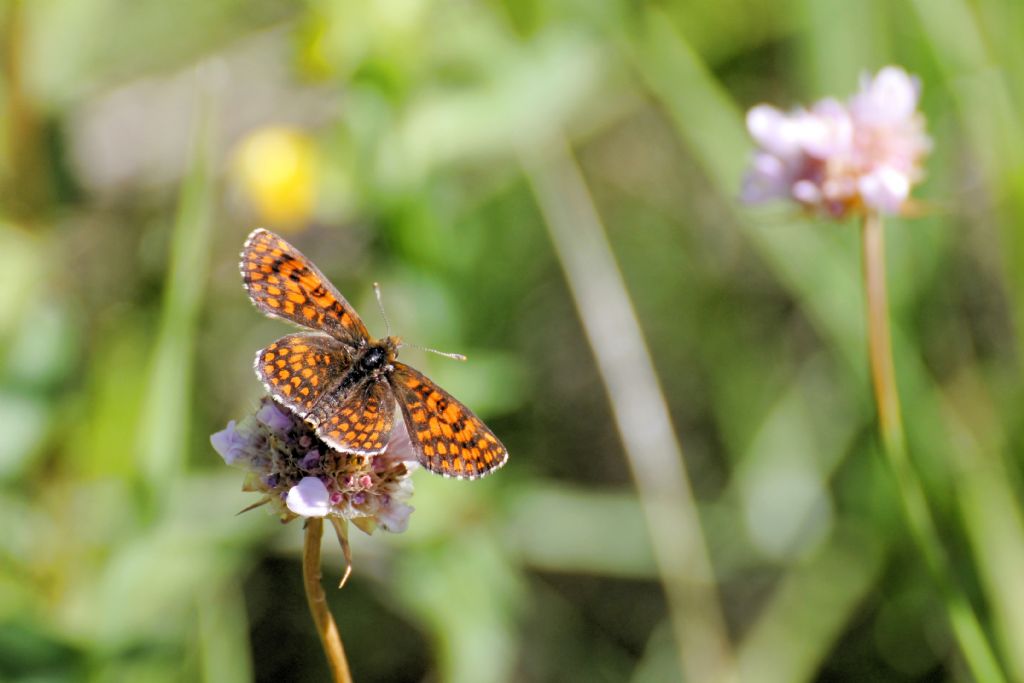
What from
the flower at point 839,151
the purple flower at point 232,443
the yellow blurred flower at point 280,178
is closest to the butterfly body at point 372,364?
the purple flower at point 232,443

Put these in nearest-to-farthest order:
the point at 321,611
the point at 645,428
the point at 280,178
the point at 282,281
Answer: the point at 321,611, the point at 282,281, the point at 645,428, the point at 280,178

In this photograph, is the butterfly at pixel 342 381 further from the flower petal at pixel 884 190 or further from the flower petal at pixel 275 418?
the flower petal at pixel 884 190

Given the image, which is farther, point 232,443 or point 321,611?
point 232,443

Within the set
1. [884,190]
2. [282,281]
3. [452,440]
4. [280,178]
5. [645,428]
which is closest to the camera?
[452,440]

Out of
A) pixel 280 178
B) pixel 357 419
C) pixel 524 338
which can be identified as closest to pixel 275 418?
pixel 357 419

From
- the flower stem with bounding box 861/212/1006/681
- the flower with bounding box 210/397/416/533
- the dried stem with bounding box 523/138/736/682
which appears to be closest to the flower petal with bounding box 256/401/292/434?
the flower with bounding box 210/397/416/533

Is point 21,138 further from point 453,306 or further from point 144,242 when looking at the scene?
point 453,306

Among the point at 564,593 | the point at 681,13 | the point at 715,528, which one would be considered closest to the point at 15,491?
the point at 564,593

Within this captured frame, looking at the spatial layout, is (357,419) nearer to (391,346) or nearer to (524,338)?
(391,346)
